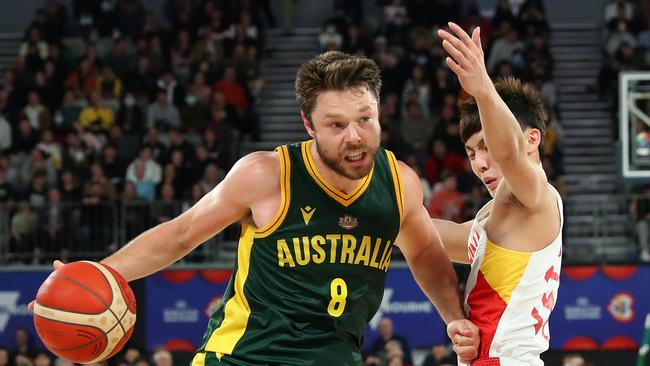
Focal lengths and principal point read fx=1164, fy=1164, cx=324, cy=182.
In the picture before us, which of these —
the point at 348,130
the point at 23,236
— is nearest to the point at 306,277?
the point at 348,130

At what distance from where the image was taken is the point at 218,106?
18.2m

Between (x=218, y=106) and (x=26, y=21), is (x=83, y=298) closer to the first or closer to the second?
(x=218, y=106)

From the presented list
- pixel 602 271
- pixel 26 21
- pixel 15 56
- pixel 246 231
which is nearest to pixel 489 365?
pixel 246 231

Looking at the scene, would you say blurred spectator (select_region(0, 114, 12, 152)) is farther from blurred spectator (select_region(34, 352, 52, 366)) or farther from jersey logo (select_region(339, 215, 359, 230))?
jersey logo (select_region(339, 215, 359, 230))

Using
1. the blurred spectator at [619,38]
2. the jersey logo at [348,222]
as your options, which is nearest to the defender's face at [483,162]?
the jersey logo at [348,222]

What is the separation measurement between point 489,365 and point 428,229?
0.79 metres

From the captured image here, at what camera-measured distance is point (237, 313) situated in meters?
5.42

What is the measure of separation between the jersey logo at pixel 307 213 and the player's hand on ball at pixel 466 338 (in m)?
0.83

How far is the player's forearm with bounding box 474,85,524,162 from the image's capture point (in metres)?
4.88

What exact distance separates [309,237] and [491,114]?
1052 millimetres

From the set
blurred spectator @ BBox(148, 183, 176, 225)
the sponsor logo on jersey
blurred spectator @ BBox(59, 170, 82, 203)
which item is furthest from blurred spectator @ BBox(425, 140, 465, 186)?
blurred spectator @ BBox(59, 170, 82, 203)

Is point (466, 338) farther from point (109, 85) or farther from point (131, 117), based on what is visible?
point (109, 85)

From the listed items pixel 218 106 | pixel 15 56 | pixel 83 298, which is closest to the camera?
pixel 83 298

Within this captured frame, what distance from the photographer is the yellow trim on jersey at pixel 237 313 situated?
17.7 ft
